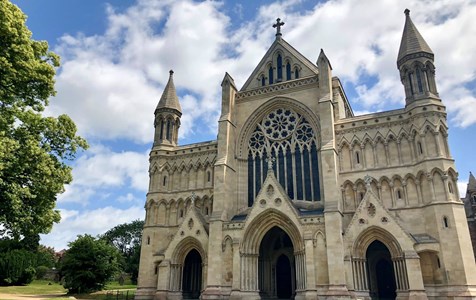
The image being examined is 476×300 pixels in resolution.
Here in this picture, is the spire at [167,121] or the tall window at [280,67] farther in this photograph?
the spire at [167,121]

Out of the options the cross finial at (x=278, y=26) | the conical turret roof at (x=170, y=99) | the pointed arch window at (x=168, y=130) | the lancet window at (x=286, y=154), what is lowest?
the lancet window at (x=286, y=154)

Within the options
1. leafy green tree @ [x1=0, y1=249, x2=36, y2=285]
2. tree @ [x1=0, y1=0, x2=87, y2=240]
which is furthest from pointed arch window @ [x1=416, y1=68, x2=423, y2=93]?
leafy green tree @ [x1=0, y1=249, x2=36, y2=285]

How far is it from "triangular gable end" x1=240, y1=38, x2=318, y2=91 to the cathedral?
4.1 inches

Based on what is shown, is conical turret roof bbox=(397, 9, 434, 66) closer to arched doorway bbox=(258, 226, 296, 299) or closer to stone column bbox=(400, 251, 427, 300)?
stone column bbox=(400, 251, 427, 300)

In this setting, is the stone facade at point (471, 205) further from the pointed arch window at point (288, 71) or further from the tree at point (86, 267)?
the tree at point (86, 267)

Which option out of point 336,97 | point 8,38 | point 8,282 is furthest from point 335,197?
point 8,282

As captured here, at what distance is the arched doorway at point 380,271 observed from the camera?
26297 mm

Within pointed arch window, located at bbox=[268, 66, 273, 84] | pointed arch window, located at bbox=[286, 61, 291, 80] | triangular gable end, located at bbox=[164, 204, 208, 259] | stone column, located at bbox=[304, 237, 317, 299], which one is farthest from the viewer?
pointed arch window, located at bbox=[268, 66, 273, 84]

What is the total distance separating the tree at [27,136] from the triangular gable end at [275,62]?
19753 mm

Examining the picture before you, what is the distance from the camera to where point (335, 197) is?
25.9m

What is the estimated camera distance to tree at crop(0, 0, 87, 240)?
15641mm

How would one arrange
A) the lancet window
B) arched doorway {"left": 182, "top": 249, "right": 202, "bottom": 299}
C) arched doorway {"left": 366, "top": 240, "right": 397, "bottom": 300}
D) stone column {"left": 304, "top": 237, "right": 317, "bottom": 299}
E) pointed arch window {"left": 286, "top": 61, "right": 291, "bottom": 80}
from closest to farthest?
stone column {"left": 304, "top": 237, "right": 317, "bottom": 299}
arched doorway {"left": 366, "top": 240, "right": 397, "bottom": 300}
the lancet window
arched doorway {"left": 182, "top": 249, "right": 202, "bottom": 299}
pointed arch window {"left": 286, "top": 61, "right": 291, "bottom": 80}

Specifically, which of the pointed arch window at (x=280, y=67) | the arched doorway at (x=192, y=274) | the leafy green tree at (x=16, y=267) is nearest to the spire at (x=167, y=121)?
the pointed arch window at (x=280, y=67)

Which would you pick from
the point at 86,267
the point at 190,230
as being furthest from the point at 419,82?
the point at 86,267
